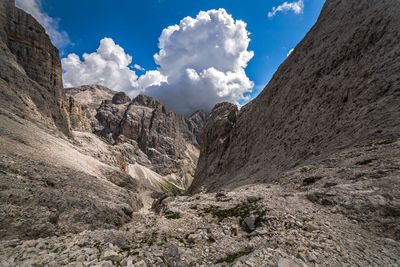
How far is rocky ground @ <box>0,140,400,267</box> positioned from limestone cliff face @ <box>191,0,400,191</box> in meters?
8.60

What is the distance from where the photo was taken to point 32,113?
51.0 meters

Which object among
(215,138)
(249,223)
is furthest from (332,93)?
(215,138)

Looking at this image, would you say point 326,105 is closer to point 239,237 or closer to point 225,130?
point 239,237

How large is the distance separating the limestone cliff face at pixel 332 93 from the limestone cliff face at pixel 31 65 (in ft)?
218

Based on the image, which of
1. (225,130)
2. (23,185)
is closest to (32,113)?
(23,185)

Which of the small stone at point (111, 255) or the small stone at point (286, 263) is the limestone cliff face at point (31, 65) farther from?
the small stone at point (286, 263)

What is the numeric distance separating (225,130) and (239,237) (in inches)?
2160

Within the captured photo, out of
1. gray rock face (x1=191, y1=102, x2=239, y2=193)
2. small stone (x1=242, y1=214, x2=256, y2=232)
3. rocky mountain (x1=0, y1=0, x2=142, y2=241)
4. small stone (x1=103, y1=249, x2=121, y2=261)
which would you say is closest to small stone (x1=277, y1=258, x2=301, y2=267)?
small stone (x1=242, y1=214, x2=256, y2=232)

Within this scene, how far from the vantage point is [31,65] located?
243 ft

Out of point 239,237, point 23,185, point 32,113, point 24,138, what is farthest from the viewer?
point 32,113

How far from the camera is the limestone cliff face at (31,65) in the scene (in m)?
53.4

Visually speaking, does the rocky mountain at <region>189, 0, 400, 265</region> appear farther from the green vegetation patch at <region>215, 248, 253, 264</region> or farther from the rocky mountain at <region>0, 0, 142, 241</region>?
the rocky mountain at <region>0, 0, 142, 241</region>

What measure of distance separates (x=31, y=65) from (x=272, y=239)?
109 meters

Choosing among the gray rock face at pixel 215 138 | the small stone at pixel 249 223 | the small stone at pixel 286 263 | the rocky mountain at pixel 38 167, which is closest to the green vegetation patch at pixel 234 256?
the small stone at pixel 286 263
